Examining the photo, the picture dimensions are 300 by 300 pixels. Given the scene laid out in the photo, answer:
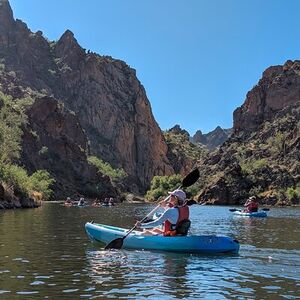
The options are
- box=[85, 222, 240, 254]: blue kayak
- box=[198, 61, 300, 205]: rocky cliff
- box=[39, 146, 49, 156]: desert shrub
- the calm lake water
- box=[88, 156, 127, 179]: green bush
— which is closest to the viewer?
the calm lake water

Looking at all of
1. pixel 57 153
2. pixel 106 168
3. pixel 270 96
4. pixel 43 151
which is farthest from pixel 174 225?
pixel 270 96

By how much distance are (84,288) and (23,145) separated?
354ft

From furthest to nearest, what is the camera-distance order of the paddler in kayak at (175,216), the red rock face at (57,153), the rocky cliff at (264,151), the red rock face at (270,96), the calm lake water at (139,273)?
the red rock face at (270,96) < the rocky cliff at (264,151) < the red rock face at (57,153) < the paddler in kayak at (175,216) < the calm lake water at (139,273)

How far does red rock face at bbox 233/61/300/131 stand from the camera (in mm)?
183125

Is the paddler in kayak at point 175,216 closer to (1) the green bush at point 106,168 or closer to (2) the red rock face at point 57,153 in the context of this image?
(2) the red rock face at point 57,153

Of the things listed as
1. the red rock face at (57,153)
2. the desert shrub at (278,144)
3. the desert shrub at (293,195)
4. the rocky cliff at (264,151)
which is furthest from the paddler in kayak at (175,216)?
the desert shrub at (278,144)

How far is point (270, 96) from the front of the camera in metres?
187

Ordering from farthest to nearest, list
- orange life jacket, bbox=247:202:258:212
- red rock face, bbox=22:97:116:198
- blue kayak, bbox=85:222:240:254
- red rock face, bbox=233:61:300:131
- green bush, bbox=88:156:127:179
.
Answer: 1. red rock face, bbox=233:61:300:131
2. green bush, bbox=88:156:127:179
3. red rock face, bbox=22:97:116:198
4. orange life jacket, bbox=247:202:258:212
5. blue kayak, bbox=85:222:240:254

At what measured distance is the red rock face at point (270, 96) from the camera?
18312cm

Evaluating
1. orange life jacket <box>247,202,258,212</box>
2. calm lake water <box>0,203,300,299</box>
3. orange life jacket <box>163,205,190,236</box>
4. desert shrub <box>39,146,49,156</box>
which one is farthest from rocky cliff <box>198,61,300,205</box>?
calm lake water <box>0,203,300,299</box>

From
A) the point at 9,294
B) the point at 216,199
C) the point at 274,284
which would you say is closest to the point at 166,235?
the point at 274,284

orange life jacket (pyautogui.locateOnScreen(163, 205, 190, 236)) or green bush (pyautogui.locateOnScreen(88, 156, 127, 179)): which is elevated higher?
green bush (pyautogui.locateOnScreen(88, 156, 127, 179))

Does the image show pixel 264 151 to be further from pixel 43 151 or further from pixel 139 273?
pixel 139 273

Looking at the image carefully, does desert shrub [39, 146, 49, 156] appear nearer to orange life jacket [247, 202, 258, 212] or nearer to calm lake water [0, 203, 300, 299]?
orange life jacket [247, 202, 258, 212]
